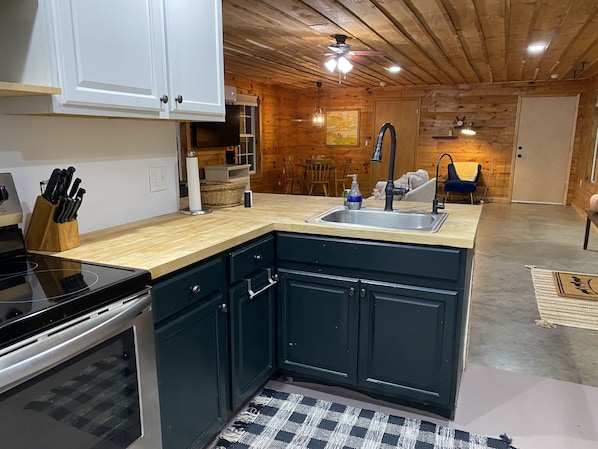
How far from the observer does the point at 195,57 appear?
195 cm

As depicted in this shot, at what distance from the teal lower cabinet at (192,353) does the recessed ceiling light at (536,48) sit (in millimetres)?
4750

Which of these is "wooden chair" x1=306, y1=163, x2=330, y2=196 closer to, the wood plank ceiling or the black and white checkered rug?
the wood plank ceiling

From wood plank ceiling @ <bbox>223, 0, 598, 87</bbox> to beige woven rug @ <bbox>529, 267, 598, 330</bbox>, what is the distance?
7.56 ft

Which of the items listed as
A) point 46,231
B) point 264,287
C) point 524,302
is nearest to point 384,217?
point 264,287

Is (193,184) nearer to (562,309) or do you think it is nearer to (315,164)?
(562,309)

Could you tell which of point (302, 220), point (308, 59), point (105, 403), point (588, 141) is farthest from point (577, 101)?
point (105, 403)

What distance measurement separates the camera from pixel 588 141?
7441mm

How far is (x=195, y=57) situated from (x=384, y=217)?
4.17 ft

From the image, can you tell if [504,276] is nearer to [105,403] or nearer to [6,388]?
[105,403]

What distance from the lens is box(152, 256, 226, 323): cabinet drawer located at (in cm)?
145

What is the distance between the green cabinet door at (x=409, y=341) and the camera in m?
1.92

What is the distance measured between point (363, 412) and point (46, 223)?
5.25ft

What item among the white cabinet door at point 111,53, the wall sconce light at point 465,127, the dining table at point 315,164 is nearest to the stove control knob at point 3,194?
the white cabinet door at point 111,53

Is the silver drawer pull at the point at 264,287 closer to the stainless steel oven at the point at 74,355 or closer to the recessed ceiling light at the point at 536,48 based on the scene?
the stainless steel oven at the point at 74,355
